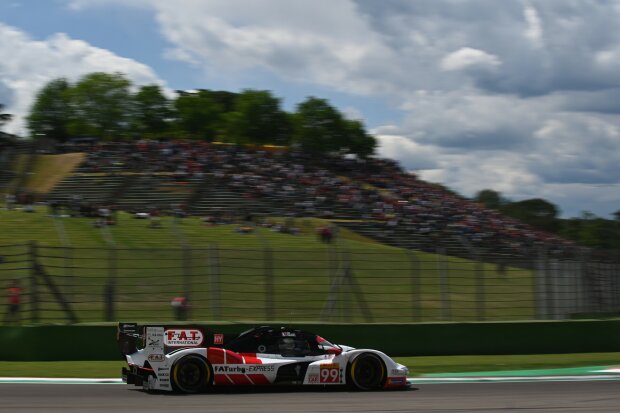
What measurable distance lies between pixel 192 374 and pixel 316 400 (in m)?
1.73

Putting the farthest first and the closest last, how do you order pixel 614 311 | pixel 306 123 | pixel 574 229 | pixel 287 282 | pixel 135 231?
pixel 306 123 → pixel 574 229 → pixel 135 231 → pixel 287 282 → pixel 614 311

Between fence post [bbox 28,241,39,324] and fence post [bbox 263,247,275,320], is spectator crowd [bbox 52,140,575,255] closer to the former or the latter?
fence post [bbox 263,247,275,320]

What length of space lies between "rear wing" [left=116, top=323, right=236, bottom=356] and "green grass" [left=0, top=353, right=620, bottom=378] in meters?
2.43

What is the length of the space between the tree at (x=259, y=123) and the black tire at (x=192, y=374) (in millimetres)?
70180

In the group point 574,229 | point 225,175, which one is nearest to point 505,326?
point 225,175

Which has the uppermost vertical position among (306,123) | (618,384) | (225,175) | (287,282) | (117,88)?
(117,88)

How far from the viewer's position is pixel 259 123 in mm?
82125

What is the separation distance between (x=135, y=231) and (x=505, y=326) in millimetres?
17164

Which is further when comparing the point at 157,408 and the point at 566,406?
the point at 566,406

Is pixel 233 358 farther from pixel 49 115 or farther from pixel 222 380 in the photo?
pixel 49 115

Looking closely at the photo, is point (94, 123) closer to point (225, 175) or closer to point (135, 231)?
point (225, 175)

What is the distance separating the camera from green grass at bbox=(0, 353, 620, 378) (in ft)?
45.1

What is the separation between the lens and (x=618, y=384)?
12883 mm

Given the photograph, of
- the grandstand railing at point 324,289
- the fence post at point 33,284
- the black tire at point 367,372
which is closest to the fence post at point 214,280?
the grandstand railing at point 324,289
